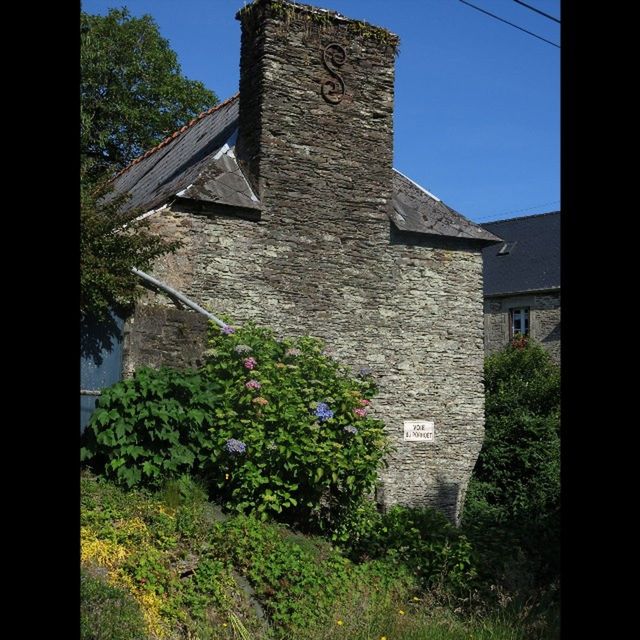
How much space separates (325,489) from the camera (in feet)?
31.3

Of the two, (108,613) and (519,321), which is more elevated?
(519,321)

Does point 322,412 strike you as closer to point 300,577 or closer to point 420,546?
point 420,546

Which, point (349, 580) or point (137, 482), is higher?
point (137, 482)

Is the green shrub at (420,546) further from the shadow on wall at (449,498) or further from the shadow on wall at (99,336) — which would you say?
the shadow on wall at (449,498)

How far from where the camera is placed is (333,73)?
13758 mm

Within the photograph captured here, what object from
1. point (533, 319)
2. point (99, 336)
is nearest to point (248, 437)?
point (99, 336)

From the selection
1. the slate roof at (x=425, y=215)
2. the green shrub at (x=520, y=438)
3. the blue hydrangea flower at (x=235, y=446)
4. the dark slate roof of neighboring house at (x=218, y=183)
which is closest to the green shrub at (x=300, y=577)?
the blue hydrangea flower at (x=235, y=446)

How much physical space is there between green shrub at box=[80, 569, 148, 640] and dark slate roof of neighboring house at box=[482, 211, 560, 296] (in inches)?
799

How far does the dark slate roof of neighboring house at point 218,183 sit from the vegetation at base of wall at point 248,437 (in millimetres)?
3782

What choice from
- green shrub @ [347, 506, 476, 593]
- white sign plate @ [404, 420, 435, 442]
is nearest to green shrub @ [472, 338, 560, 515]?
white sign plate @ [404, 420, 435, 442]

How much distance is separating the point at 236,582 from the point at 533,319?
19480 mm

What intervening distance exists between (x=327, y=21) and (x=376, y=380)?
581 centimetres
